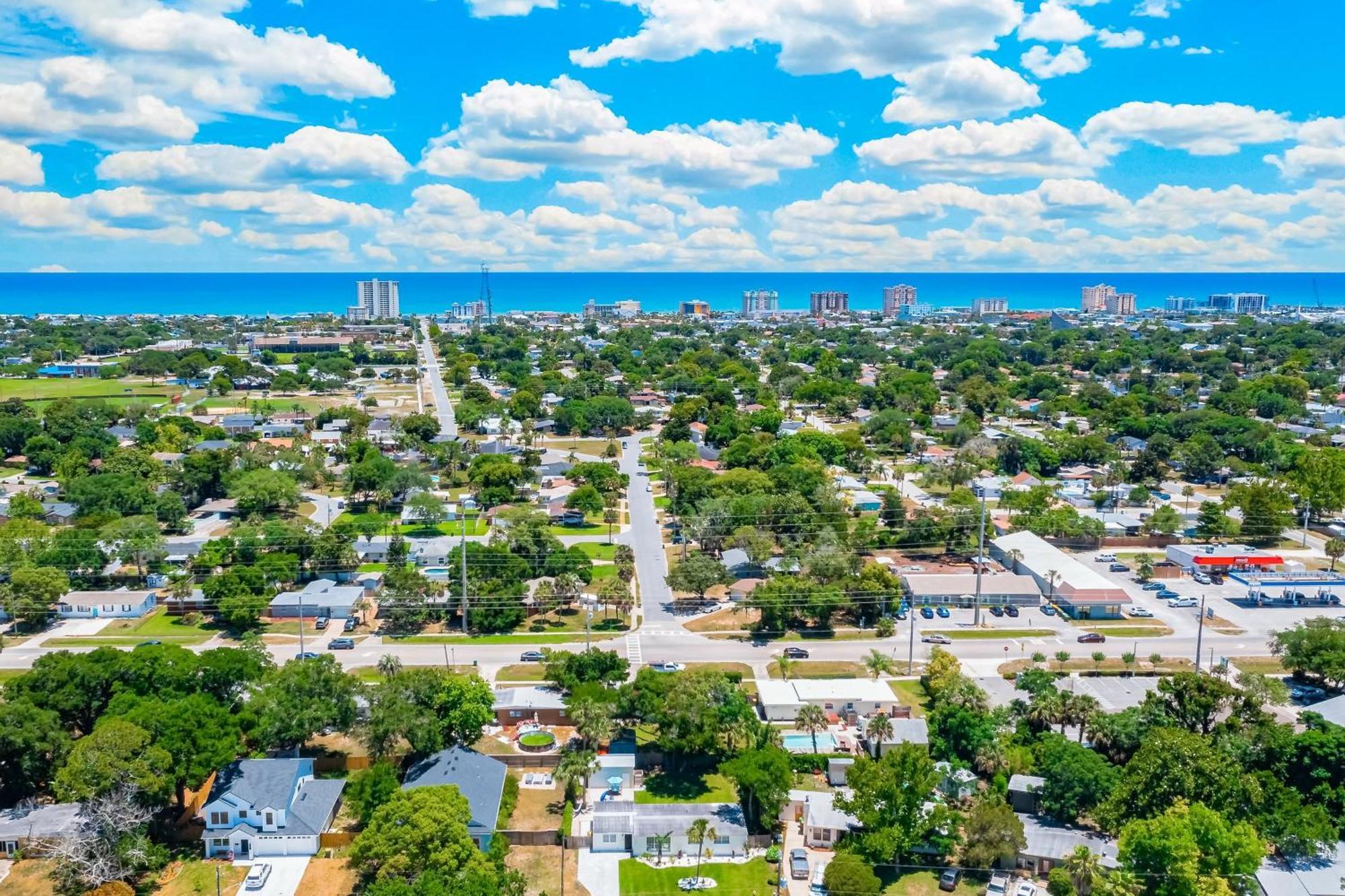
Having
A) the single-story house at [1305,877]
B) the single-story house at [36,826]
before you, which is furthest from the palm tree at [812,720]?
the single-story house at [36,826]

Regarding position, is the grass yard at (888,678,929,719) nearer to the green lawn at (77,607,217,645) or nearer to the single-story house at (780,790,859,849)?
the single-story house at (780,790,859,849)

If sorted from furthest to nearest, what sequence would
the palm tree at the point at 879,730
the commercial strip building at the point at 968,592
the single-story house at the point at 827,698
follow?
1. the commercial strip building at the point at 968,592
2. the single-story house at the point at 827,698
3. the palm tree at the point at 879,730

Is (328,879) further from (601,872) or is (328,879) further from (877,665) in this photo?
(877,665)

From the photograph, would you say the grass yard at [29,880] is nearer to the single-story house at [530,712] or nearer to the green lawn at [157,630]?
the single-story house at [530,712]

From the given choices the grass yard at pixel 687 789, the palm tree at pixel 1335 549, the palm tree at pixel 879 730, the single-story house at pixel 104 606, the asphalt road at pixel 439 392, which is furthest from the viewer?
the asphalt road at pixel 439 392

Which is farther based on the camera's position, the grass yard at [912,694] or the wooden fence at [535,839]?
the grass yard at [912,694]

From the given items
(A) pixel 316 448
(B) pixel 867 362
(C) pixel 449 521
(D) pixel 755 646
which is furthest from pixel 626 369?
(D) pixel 755 646

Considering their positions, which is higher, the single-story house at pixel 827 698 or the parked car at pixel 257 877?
the single-story house at pixel 827 698

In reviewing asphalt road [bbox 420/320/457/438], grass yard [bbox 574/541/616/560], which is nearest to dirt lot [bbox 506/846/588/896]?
grass yard [bbox 574/541/616/560]
